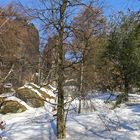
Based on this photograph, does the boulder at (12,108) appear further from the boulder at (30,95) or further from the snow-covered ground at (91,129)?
the snow-covered ground at (91,129)

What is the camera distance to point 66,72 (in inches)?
634

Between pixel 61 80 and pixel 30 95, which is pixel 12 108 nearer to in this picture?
pixel 30 95

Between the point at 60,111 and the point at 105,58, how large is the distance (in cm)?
1233

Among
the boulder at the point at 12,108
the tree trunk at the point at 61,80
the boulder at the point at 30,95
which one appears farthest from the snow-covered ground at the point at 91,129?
the boulder at the point at 30,95

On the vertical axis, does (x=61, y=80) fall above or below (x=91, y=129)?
above

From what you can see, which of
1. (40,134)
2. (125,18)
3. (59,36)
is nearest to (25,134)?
(40,134)

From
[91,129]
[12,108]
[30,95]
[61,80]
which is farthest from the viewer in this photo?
[30,95]

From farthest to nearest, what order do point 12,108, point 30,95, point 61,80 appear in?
point 30,95
point 12,108
point 61,80

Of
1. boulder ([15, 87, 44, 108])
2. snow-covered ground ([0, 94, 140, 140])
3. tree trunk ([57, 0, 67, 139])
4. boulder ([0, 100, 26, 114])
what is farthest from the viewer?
boulder ([15, 87, 44, 108])

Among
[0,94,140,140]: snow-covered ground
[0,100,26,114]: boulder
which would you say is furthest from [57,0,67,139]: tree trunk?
[0,100,26,114]: boulder

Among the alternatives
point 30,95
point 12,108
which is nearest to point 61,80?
point 12,108

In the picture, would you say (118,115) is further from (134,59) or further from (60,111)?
(134,59)

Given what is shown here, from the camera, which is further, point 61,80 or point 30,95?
point 30,95

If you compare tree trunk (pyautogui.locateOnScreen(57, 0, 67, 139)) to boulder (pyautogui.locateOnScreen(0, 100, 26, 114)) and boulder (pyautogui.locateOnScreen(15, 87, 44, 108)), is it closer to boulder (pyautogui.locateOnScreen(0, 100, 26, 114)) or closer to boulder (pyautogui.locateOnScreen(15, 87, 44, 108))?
boulder (pyautogui.locateOnScreen(0, 100, 26, 114))
